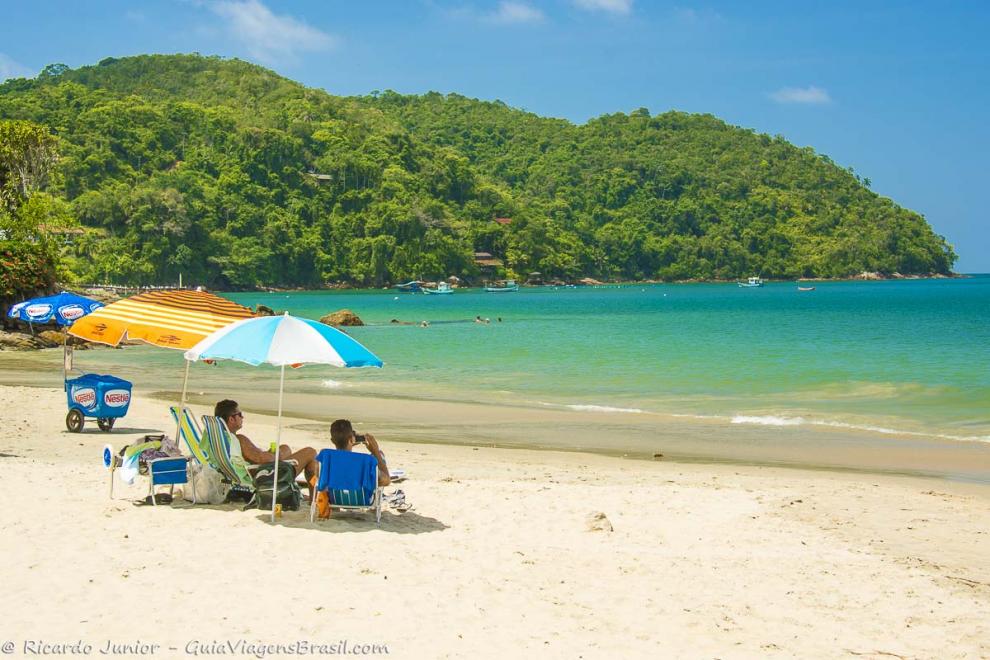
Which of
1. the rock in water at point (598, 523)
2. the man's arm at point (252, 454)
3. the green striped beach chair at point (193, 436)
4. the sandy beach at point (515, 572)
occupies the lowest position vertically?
the sandy beach at point (515, 572)

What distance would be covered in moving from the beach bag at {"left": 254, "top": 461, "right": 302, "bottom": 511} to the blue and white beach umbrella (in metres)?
0.32

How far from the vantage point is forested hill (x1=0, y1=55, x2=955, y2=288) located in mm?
123500

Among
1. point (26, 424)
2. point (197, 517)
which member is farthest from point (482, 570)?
point (26, 424)

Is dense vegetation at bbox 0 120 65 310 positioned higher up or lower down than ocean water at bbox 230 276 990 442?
higher up

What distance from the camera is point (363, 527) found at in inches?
332

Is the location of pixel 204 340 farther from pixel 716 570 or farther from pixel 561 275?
pixel 561 275

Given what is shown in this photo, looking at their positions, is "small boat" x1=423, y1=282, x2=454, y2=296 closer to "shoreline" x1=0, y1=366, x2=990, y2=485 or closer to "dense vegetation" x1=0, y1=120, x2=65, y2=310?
"dense vegetation" x1=0, y1=120, x2=65, y2=310

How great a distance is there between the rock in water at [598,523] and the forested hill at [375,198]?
319 feet

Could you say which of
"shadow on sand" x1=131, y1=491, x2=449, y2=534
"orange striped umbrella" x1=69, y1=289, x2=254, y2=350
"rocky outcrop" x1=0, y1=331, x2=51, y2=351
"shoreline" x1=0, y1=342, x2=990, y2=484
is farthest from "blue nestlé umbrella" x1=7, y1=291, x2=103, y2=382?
"rocky outcrop" x1=0, y1=331, x2=51, y2=351

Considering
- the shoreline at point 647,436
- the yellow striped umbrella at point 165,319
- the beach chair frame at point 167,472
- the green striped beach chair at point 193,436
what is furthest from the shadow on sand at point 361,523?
the shoreline at point 647,436

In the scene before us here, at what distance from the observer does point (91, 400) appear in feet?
45.7

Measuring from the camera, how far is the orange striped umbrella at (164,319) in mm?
9227

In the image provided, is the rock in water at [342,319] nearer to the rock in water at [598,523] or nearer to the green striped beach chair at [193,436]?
the green striped beach chair at [193,436]

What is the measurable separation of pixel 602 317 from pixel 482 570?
5827cm
